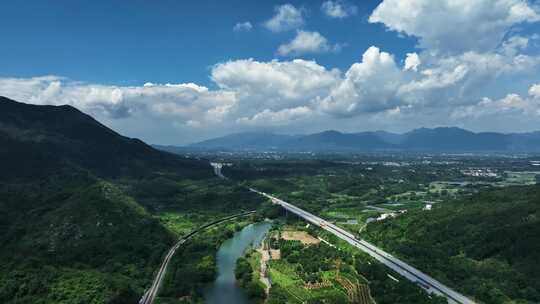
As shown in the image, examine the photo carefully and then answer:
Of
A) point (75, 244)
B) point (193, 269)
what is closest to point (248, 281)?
point (193, 269)

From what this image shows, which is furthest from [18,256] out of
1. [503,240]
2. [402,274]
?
[503,240]

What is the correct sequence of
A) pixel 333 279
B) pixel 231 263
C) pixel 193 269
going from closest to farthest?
pixel 333 279 → pixel 193 269 → pixel 231 263

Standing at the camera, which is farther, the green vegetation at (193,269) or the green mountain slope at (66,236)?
the green vegetation at (193,269)

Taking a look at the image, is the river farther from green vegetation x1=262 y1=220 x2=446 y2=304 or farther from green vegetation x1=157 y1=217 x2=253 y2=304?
green vegetation x1=262 y1=220 x2=446 y2=304

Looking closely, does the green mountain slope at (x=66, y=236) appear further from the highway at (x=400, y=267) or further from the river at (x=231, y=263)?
the highway at (x=400, y=267)

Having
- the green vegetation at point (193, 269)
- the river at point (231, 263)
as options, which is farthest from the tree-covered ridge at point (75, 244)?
the river at point (231, 263)

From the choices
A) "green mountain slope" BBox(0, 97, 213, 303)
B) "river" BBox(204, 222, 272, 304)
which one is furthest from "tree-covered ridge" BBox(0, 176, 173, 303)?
"river" BBox(204, 222, 272, 304)

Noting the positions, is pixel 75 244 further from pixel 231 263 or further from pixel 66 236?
pixel 231 263
